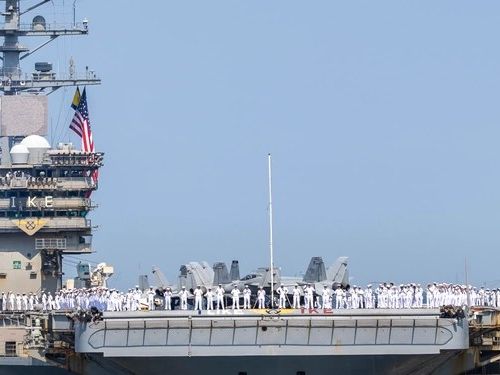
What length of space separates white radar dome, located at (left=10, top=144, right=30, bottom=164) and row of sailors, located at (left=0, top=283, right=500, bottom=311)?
33.9ft

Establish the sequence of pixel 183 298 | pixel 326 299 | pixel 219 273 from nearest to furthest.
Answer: pixel 326 299
pixel 183 298
pixel 219 273

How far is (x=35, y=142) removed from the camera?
2095 inches

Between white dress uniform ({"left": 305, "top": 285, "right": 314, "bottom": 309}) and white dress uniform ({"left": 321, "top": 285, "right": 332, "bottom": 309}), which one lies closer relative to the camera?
white dress uniform ({"left": 305, "top": 285, "right": 314, "bottom": 309})

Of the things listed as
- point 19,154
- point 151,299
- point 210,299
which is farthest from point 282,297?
point 19,154

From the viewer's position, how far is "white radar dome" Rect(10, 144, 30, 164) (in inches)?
2076

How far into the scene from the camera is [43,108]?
55.3m

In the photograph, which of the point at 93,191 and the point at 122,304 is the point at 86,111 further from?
the point at 122,304

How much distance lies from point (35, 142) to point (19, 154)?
2.35ft

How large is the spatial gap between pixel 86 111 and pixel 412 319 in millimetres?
22198

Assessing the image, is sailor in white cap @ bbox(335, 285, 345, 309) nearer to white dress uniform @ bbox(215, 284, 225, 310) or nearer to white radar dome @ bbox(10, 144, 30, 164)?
white dress uniform @ bbox(215, 284, 225, 310)

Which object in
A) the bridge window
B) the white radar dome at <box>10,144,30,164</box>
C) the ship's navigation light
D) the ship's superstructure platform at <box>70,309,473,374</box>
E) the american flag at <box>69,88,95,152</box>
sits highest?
the ship's navigation light

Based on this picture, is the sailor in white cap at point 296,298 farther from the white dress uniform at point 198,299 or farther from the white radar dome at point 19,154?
the white radar dome at point 19,154

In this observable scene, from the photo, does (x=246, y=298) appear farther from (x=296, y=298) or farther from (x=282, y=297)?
(x=296, y=298)

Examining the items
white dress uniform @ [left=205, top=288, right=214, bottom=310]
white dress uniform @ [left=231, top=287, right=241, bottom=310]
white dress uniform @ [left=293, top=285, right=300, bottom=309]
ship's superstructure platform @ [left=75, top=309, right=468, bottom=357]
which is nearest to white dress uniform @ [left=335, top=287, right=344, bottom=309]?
white dress uniform @ [left=293, top=285, right=300, bottom=309]
